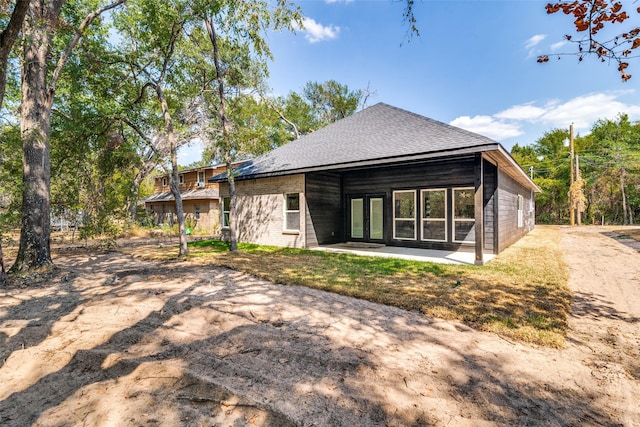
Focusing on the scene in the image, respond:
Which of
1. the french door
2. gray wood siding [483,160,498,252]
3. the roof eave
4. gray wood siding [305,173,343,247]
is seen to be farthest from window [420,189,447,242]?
gray wood siding [305,173,343,247]

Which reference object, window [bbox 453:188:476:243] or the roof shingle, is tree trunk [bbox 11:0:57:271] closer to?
the roof shingle

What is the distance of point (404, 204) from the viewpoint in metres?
10.8

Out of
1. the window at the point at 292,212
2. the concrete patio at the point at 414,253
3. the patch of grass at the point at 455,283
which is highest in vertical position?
the window at the point at 292,212

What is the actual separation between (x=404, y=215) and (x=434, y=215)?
41.6 inches

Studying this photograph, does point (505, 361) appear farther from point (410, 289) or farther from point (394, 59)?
point (394, 59)

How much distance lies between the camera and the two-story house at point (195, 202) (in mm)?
21188

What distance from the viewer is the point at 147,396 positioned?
2223mm

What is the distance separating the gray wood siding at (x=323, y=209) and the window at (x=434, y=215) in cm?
333

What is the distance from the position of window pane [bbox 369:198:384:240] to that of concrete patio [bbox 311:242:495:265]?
1.78 ft

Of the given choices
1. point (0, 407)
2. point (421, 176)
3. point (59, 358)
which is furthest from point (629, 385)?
point (421, 176)

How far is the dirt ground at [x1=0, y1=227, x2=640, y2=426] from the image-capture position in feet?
6.81

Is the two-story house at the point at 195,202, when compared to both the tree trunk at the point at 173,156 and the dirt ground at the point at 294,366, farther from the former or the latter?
the dirt ground at the point at 294,366

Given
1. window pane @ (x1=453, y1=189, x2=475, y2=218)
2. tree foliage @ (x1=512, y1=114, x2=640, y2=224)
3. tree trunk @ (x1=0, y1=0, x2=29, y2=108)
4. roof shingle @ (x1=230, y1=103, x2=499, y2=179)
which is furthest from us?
tree foliage @ (x1=512, y1=114, x2=640, y2=224)

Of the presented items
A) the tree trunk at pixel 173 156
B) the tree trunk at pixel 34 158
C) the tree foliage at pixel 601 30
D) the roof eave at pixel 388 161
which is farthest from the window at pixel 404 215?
the tree trunk at pixel 34 158
